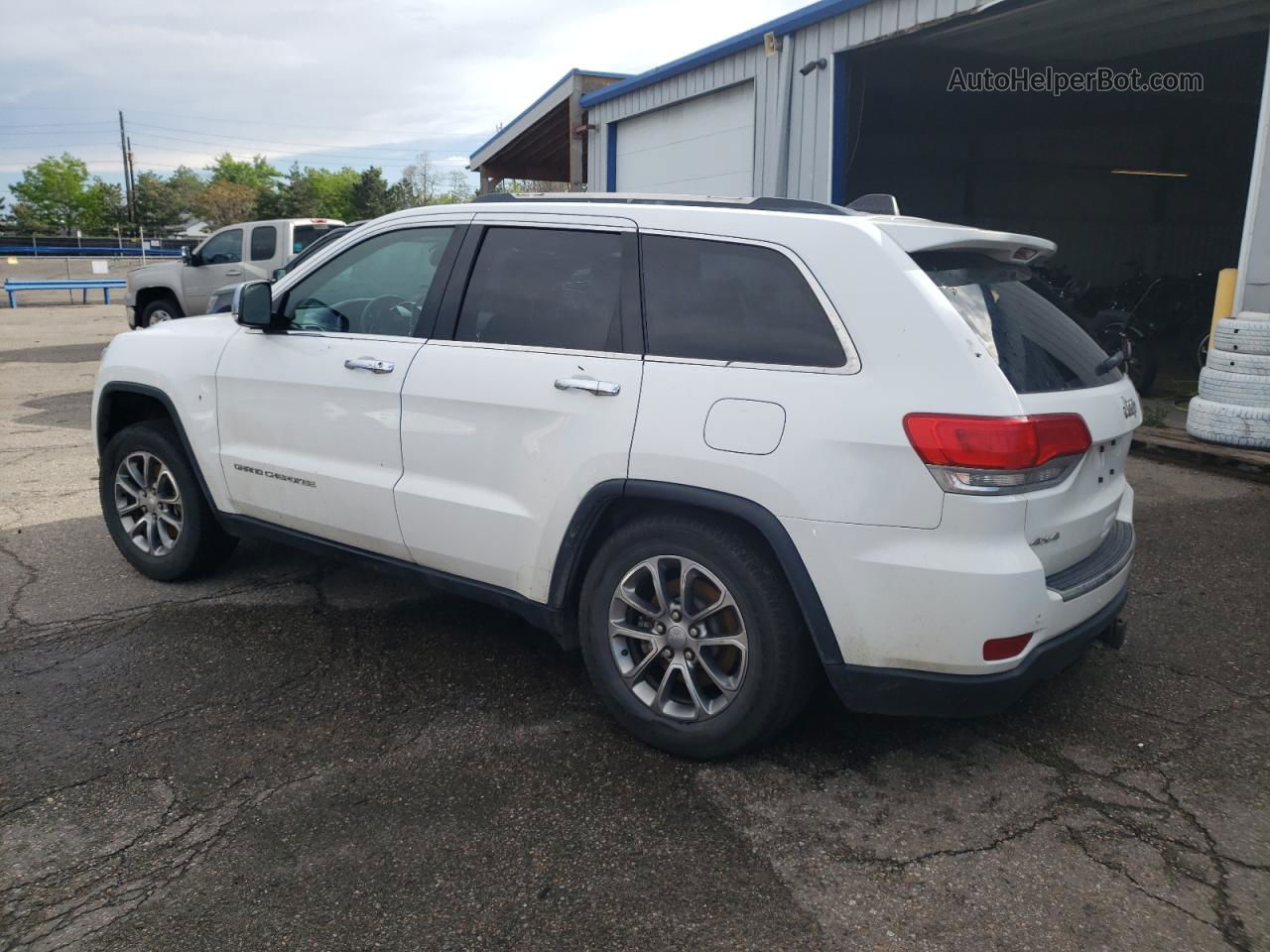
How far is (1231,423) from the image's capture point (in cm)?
757

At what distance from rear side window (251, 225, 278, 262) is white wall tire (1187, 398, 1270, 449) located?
12405 millimetres

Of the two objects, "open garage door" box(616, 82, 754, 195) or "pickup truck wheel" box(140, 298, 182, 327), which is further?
"pickup truck wheel" box(140, 298, 182, 327)

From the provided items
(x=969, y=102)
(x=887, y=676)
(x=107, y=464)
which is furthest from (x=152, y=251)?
(x=887, y=676)

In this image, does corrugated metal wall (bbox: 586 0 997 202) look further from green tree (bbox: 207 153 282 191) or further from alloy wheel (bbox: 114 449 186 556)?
green tree (bbox: 207 153 282 191)

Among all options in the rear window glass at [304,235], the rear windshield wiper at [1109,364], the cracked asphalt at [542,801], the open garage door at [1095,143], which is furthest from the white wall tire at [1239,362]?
the rear window glass at [304,235]

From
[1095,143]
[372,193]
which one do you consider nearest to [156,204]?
[372,193]

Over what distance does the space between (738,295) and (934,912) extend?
6.03 feet

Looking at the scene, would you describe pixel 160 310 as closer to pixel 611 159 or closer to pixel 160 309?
pixel 160 309

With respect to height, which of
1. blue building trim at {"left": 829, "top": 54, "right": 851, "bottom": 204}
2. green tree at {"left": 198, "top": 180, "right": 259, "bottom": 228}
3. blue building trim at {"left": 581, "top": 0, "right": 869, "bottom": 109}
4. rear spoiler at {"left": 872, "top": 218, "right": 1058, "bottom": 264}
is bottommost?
rear spoiler at {"left": 872, "top": 218, "right": 1058, "bottom": 264}

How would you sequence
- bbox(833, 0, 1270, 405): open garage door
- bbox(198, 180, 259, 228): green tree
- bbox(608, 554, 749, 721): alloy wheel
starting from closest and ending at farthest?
1. bbox(608, 554, 749, 721): alloy wheel
2. bbox(833, 0, 1270, 405): open garage door
3. bbox(198, 180, 259, 228): green tree

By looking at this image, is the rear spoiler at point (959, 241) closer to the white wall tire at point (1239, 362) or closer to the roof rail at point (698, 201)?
the roof rail at point (698, 201)

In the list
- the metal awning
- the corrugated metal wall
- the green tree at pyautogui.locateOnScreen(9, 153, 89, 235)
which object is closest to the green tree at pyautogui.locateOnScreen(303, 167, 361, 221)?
the green tree at pyautogui.locateOnScreen(9, 153, 89, 235)

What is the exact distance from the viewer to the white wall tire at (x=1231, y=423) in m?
7.43

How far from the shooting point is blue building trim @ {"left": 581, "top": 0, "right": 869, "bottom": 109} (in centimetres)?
1032
